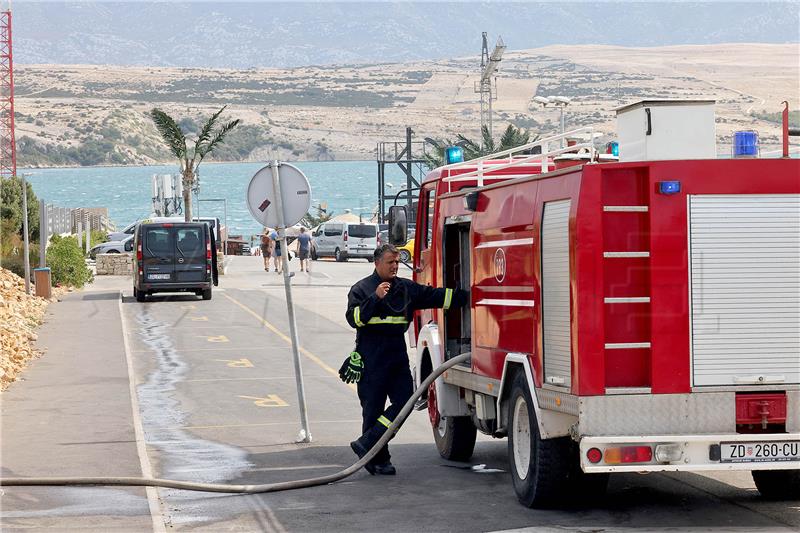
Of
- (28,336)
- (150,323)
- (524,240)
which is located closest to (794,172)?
(524,240)

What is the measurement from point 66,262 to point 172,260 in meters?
4.57

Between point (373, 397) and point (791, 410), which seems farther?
point (373, 397)

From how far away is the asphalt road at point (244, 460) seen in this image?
970 cm

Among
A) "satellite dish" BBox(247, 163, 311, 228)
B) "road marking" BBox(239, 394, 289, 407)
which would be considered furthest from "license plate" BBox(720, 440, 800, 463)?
"road marking" BBox(239, 394, 289, 407)

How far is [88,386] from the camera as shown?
61.5 feet

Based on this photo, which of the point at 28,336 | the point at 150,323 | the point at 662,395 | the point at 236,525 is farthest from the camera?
the point at 150,323

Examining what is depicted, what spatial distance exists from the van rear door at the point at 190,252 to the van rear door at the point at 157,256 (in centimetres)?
15

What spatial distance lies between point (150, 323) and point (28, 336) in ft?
16.8

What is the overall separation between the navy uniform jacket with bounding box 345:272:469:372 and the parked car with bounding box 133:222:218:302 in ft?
79.5

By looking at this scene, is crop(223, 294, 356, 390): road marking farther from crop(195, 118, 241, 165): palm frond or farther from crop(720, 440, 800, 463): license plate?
crop(195, 118, 241, 165): palm frond

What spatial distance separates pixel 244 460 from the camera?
41.7 ft

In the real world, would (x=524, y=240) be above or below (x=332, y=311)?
above

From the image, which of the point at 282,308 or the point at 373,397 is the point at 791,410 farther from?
the point at 282,308

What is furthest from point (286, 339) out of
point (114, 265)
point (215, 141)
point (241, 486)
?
point (215, 141)
